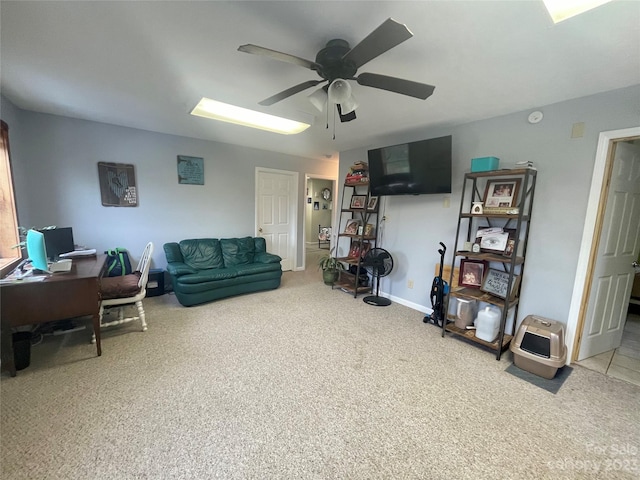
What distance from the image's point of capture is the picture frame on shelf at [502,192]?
252cm

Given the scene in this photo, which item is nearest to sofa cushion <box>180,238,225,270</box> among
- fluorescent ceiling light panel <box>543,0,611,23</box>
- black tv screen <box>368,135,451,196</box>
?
black tv screen <box>368,135,451,196</box>

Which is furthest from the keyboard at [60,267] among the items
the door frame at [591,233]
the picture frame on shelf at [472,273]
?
the door frame at [591,233]

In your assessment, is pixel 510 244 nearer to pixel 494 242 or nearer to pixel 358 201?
pixel 494 242

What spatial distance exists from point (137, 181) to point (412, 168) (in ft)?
12.2

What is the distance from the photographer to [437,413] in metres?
1.76

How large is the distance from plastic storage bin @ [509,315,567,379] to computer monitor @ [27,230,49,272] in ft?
13.4

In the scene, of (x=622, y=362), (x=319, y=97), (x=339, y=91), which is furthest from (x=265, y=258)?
(x=622, y=362)

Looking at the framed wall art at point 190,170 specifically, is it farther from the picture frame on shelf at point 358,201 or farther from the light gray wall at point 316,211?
the light gray wall at point 316,211

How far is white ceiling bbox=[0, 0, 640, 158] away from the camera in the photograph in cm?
138

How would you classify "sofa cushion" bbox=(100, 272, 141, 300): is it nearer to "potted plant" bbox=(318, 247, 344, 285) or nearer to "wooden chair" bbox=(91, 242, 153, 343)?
"wooden chair" bbox=(91, 242, 153, 343)

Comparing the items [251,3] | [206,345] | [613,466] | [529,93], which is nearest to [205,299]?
[206,345]

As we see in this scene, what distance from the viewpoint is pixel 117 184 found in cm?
348

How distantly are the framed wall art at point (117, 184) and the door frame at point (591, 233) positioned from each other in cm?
512

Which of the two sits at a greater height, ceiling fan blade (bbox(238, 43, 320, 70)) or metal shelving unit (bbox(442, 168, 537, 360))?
ceiling fan blade (bbox(238, 43, 320, 70))
